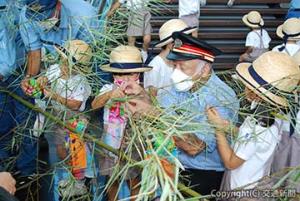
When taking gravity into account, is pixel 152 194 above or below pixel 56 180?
above

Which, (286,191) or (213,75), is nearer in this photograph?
(286,191)

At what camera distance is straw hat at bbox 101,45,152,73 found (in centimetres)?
299

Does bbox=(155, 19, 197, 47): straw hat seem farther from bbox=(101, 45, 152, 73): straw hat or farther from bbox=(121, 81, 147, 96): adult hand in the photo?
bbox=(121, 81, 147, 96): adult hand

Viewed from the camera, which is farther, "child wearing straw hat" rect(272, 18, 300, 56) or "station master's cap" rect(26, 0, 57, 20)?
"child wearing straw hat" rect(272, 18, 300, 56)

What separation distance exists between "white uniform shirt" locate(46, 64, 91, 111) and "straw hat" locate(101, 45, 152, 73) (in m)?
0.20

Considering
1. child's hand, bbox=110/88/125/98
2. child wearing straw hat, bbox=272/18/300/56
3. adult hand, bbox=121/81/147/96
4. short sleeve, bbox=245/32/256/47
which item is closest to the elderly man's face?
adult hand, bbox=121/81/147/96

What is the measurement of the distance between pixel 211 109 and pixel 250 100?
23cm

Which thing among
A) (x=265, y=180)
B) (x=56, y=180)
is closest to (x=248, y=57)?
(x=56, y=180)

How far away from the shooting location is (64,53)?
9.07 feet

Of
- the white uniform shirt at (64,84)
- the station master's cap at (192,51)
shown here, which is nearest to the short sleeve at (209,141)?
the station master's cap at (192,51)

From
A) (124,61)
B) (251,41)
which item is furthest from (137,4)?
(251,41)

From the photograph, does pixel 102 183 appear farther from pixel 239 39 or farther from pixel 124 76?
pixel 239 39

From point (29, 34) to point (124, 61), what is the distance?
0.90 meters

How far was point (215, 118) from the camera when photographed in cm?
225
